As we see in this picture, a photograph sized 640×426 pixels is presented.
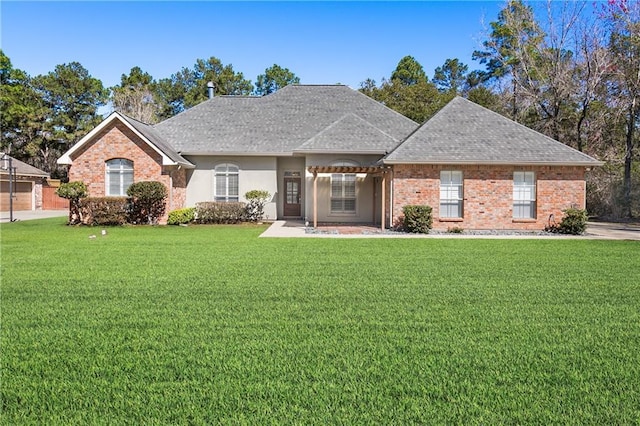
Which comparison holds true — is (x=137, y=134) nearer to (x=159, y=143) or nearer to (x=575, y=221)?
(x=159, y=143)

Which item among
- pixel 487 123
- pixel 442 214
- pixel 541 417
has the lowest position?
pixel 541 417

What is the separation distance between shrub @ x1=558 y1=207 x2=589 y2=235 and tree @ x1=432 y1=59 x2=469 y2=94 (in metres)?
47.0

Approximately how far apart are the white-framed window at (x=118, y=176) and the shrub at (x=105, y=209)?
1.02 meters

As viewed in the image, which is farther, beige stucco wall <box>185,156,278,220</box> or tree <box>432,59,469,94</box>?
tree <box>432,59,469,94</box>

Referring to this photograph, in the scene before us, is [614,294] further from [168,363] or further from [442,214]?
[442,214]

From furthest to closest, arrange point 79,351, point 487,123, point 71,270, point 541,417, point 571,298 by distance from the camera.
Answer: point 487,123 < point 71,270 < point 571,298 < point 79,351 < point 541,417

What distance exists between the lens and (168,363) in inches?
171

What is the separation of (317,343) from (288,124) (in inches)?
827

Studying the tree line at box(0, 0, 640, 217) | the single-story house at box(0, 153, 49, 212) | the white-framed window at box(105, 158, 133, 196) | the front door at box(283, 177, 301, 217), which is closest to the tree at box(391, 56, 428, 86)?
the tree line at box(0, 0, 640, 217)

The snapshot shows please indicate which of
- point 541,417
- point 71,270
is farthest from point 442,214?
point 541,417

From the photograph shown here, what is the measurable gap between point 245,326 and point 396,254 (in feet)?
22.4

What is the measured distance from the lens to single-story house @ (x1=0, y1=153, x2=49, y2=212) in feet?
100

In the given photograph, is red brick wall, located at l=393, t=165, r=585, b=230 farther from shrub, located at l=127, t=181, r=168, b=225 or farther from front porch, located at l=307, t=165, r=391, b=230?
shrub, located at l=127, t=181, r=168, b=225

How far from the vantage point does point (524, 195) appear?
61.3 feet
